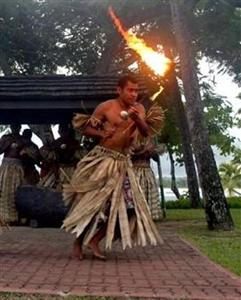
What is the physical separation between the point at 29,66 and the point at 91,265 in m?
13.9

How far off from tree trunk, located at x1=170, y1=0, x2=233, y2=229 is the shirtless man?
12.8 feet

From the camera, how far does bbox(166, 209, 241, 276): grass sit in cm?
661

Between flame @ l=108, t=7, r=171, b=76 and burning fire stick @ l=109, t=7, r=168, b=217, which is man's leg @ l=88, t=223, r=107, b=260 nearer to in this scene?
burning fire stick @ l=109, t=7, r=168, b=217

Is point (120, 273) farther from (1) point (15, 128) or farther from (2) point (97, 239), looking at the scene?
(1) point (15, 128)

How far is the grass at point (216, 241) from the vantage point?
661cm

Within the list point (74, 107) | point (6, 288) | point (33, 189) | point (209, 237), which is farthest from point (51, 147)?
point (6, 288)

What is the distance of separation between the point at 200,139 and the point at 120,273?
5.43m

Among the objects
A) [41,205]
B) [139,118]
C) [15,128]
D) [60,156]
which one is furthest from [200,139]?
[139,118]

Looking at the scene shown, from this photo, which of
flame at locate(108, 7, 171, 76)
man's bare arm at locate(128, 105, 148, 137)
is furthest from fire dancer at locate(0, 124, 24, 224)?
man's bare arm at locate(128, 105, 148, 137)

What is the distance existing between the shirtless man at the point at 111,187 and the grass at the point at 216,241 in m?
0.87

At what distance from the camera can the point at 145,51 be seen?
1448 cm

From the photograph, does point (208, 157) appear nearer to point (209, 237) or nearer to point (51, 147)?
point (209, 237)

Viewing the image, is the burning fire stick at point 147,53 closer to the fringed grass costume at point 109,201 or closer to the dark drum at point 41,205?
the dark drum at point 41,205

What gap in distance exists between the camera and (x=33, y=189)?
424 inches
